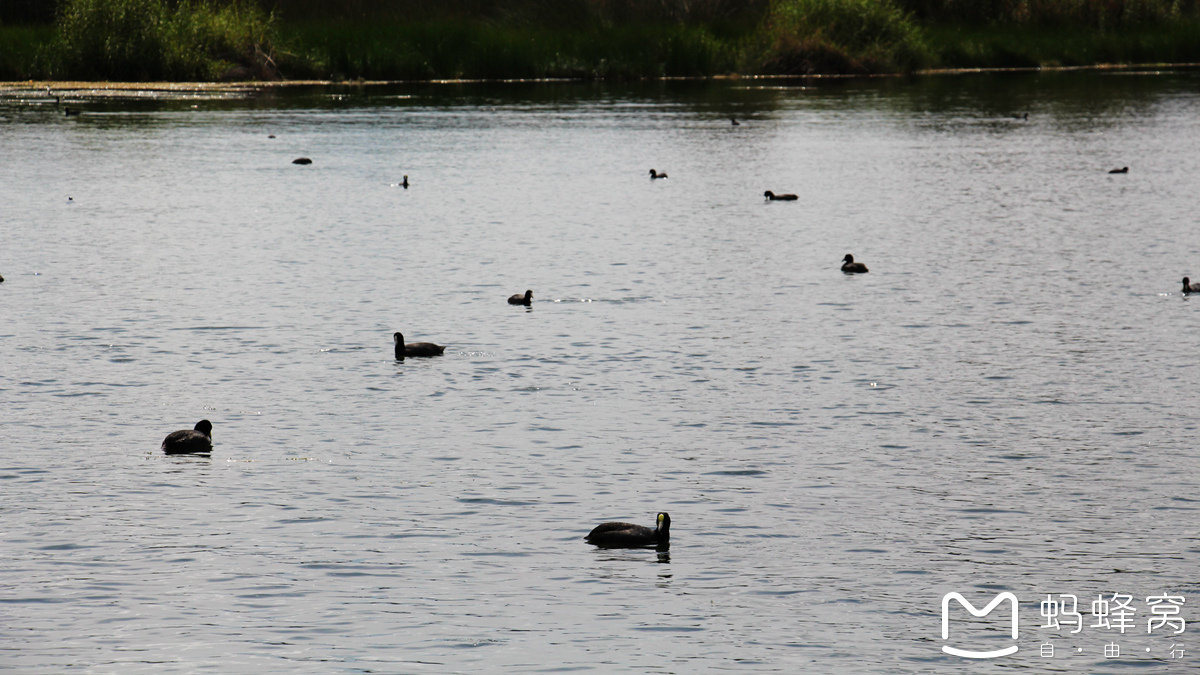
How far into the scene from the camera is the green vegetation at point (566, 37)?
83.7 meters

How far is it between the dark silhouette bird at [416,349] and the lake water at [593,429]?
6.1 inches

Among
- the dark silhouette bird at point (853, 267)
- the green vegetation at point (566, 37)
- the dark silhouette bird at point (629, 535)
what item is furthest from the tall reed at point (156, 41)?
the dark silhouette bird at point (629, 535)

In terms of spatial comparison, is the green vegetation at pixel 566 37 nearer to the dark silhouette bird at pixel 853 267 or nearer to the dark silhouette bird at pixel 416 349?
the dark silhouette bird at pixel 853 267

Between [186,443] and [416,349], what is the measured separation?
559cm

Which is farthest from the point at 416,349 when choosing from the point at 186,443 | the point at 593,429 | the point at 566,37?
the point at 566,37

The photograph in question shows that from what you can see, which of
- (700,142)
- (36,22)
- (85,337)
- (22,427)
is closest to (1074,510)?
(22,427)

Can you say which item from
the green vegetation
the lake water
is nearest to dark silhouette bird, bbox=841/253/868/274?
the lake water

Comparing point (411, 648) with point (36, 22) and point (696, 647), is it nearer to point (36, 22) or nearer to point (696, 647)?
point (696, 647)

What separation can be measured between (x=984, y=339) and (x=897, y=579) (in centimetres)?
1108

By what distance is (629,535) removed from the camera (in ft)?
45.8

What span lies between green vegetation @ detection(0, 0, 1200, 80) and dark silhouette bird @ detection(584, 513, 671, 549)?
2874 inches

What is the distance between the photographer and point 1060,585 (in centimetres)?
1313

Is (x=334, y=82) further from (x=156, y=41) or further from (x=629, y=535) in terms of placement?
(x=629, y=535)

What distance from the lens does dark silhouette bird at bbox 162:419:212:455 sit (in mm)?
17219
